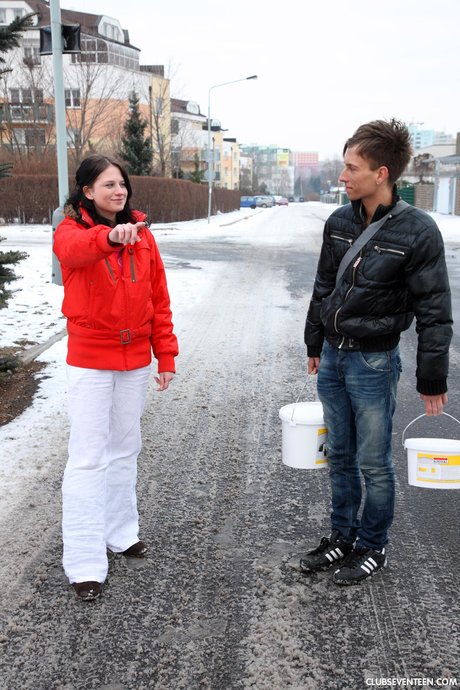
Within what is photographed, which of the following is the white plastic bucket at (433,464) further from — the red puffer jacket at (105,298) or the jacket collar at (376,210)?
the red puffer jacket at (105,298)

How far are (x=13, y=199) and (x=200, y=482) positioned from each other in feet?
94.5

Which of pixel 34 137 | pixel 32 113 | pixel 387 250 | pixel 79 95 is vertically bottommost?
pixel 387 250

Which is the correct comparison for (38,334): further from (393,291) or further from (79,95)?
(79,95)

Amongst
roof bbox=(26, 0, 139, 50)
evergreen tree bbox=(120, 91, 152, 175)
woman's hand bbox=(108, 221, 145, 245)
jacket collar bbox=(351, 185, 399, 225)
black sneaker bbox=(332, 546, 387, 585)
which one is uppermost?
roof bbox=(26, 0, 139, 50)

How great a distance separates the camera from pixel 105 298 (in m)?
3.13

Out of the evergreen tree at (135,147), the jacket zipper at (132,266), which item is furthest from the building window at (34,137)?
the jacket zipper at (132,266)

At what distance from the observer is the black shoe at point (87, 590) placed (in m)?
3.13

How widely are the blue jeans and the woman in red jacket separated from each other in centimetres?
91

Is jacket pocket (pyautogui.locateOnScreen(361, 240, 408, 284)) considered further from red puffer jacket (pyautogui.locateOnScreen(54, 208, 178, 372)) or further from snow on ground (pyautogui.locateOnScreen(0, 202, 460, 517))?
snow on ground (pyautogui.locateOnScreen(0, 202, 460, 517))

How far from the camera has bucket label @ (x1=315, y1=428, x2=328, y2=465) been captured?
11.7 ft

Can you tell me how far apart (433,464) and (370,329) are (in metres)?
0.77

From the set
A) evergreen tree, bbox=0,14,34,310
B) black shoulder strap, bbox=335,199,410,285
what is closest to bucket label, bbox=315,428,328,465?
black shoulder strap, bbox=335,199,410,285

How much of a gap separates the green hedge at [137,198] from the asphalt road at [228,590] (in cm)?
2279

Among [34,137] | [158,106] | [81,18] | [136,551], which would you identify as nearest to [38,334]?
[136,551]
